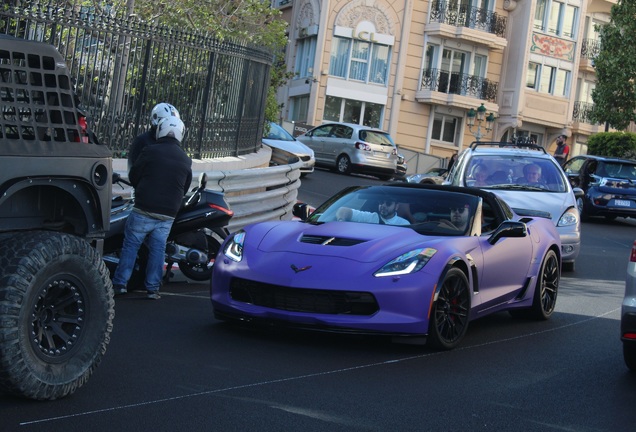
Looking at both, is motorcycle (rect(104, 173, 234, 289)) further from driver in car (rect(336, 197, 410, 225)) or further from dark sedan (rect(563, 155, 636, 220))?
dark sedan (rect(563, 155, 636, 220))

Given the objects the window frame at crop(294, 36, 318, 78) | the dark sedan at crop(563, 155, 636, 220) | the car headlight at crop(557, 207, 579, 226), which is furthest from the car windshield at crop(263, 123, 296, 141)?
the window frame at crop(294, 36, 318, 78)

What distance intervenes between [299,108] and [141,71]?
38069 millimetres

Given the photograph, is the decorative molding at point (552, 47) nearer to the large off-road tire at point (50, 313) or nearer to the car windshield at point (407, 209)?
the car windshield at point (407, 209)

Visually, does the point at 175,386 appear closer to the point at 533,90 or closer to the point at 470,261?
the point at 470,261

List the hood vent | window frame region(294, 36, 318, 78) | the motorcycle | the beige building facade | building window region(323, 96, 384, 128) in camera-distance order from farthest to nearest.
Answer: window frame region(294, 36, 318, 78) < building window region(323, 96, 384, 128) < the beige building facade < the motorcycle < the hood vent

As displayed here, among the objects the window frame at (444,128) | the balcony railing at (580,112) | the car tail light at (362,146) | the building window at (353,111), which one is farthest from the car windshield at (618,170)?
the balcony railing at (580,112)

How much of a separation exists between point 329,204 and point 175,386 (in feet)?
12.4

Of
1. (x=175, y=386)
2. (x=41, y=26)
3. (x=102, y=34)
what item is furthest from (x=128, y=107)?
(x=175, y=386)

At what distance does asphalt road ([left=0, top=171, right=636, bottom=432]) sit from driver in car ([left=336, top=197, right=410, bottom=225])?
1.16 metres

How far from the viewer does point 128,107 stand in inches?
546

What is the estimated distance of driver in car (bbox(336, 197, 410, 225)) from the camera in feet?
31.7

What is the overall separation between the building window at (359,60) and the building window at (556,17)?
8.48 metres

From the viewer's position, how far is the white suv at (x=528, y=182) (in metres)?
15.4

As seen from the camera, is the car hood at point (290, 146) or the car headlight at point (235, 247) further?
the car hood at point (290, 146)
